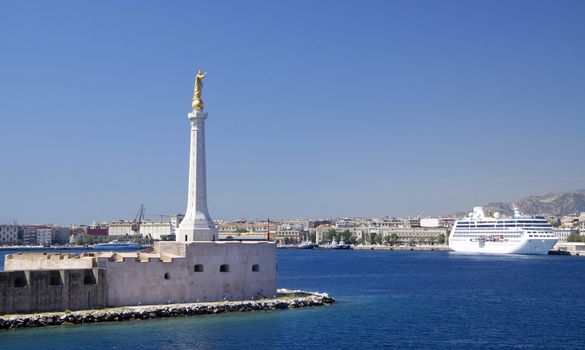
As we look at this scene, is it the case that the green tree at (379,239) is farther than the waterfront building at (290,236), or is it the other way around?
the waterfront building at (290,236)

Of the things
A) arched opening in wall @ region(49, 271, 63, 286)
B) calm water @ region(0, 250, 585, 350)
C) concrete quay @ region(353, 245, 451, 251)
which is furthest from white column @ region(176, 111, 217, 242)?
concrete quay @ region(353, 245, 451, 251)

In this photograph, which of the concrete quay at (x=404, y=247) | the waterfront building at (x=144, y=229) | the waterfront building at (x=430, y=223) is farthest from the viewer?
the waterfront building at (x=144, y=229)

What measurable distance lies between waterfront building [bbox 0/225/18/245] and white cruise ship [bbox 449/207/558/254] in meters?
106

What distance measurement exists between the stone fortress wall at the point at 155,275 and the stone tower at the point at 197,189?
2.83 ft

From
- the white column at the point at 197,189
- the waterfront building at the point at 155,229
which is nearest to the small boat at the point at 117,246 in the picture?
the waterfront building at the point at 155,229

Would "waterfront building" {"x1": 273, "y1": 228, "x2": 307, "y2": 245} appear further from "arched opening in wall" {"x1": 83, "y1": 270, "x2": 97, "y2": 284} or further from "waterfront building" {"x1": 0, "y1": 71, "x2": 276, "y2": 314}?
"arched opening in wall" {"x1": 83, "y1": 270, "x2": 97, "y2": 284}

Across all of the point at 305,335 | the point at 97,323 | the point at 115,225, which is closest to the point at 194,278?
the point at 97,323

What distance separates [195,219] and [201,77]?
612 centimetres

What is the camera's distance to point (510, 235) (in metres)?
103

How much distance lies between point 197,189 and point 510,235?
79.4 m

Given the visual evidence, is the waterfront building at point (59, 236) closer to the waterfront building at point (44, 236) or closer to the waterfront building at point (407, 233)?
the waterfront building at point (44, 236)

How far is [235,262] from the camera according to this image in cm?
3172

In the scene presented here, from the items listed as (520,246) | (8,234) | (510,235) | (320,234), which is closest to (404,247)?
(320,234)

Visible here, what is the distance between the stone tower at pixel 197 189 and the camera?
31.8m
